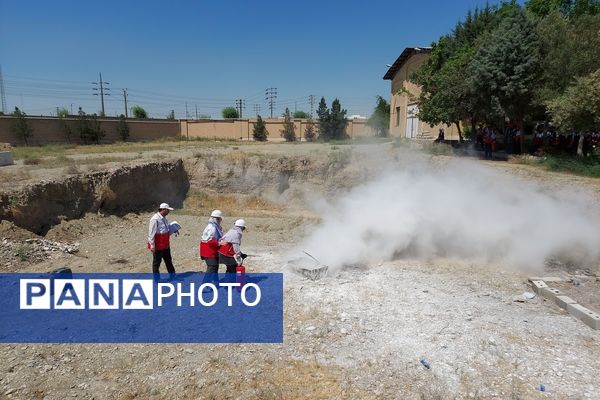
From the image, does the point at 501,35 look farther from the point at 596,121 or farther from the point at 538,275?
the point at 538,275

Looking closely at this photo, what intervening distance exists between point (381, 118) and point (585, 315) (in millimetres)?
38884

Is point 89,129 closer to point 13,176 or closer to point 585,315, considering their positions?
point 13,176

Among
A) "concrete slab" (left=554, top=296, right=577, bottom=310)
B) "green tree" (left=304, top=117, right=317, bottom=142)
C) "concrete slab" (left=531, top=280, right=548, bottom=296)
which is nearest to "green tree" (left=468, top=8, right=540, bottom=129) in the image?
"concrete slab" (left=531, top=280, right=548, bottom=296)

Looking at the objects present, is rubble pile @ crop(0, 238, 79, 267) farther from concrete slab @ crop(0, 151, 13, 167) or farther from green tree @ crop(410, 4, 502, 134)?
green tree @ crop(410, 4, 502, 134)

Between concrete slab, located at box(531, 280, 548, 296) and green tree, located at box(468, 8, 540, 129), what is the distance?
11661 mm

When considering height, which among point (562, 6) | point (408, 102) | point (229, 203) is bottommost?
point (229, 203)

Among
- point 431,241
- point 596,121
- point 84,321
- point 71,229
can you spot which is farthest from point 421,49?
point 84,321

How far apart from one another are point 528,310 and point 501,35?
14696 millimetres

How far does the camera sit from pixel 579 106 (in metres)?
14.2

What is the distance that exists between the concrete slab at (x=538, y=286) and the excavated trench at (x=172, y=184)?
12.2m

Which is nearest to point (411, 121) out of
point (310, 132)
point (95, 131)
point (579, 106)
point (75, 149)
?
point (310, 132)

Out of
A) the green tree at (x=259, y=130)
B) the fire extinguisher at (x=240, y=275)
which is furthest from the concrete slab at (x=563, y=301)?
the green tree at (x=259, y=130)

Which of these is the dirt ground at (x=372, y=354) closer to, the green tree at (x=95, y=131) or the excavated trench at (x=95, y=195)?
the excavated trench at (x=95, y=195)

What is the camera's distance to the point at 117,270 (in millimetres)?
9312
